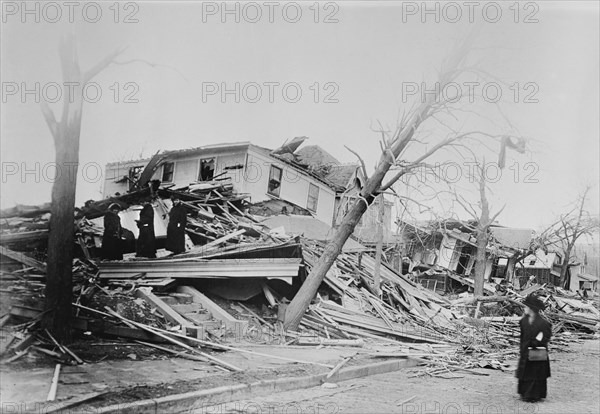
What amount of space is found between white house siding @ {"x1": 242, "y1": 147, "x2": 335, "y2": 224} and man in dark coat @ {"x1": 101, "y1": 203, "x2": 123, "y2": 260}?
13.2 meters

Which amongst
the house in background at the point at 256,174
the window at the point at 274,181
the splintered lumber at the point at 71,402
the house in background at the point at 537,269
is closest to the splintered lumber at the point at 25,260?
the splintered lumber at the point at 71,402

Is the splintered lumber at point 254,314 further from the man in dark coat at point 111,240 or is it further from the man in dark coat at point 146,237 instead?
the man in dark coat at point 111,240

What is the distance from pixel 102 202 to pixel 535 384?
1158 cm

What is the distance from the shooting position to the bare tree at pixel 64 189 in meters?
8.10

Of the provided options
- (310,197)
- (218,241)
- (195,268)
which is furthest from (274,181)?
(195,268)

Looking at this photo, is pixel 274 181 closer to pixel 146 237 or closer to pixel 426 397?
pixel 146 237

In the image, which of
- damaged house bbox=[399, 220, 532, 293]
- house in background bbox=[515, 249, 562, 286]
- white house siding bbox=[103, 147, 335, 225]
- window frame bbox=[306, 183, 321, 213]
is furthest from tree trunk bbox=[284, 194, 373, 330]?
house in background bbox=[515, 249, 562, 286]

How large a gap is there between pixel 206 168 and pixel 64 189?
22209 mm

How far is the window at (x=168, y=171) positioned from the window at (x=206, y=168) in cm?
208

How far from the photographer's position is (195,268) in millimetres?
13031

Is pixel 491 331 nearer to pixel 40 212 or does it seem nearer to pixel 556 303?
pixel 556 303

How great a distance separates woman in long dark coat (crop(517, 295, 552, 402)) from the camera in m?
8.41

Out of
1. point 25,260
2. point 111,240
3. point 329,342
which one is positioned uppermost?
point 111,240

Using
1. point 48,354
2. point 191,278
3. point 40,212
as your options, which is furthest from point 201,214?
point 48,354
